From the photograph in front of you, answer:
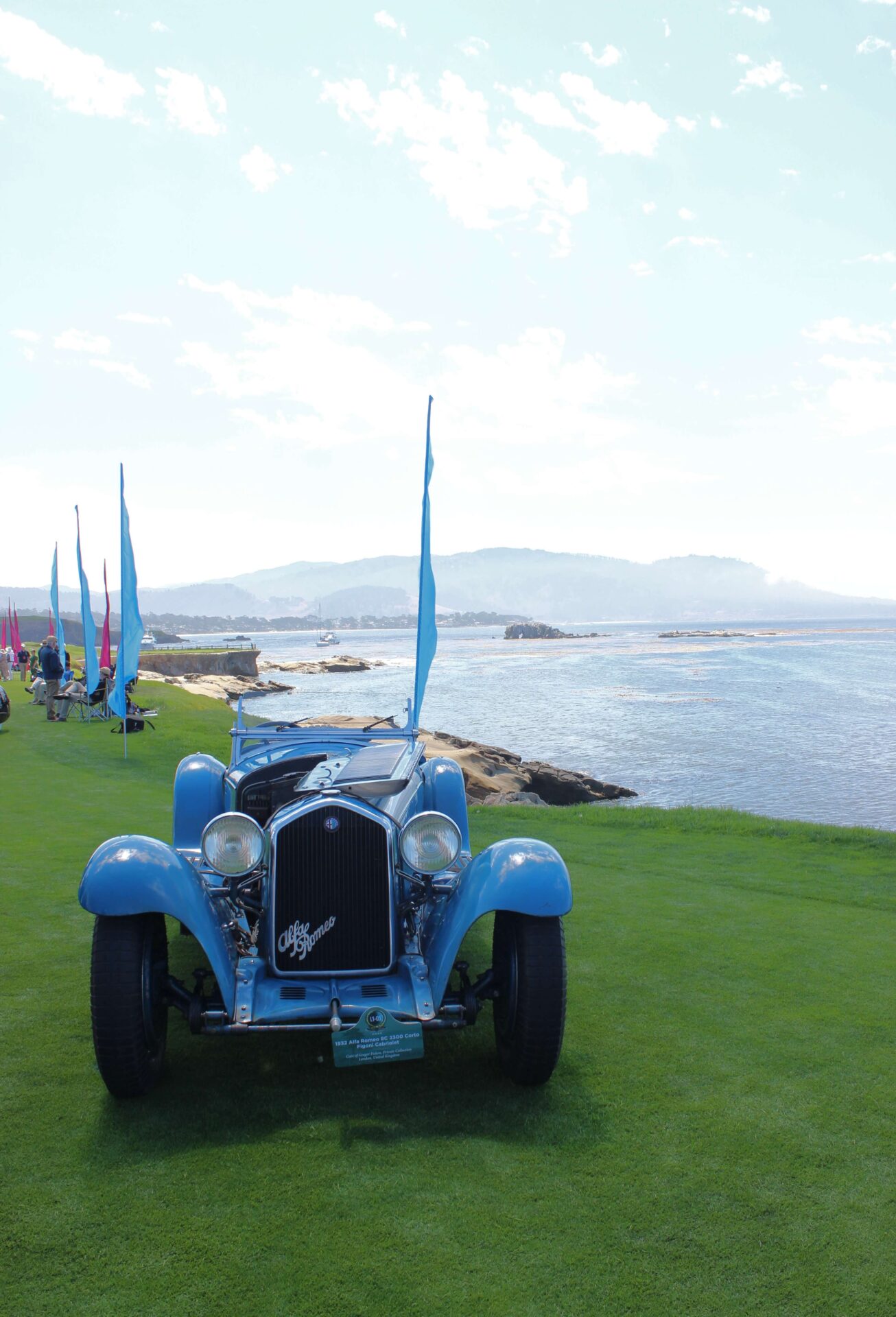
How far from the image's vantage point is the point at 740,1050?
4598mm

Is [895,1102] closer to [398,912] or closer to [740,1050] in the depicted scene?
[740,1050]

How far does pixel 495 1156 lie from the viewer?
3631mm

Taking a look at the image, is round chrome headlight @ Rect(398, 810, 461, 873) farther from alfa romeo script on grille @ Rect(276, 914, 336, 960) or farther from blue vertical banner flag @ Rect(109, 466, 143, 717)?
blue vertical banner flag @ Rect(109, 466, 143, 717)

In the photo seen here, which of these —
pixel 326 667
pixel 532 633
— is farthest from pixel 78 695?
pixel 532 633

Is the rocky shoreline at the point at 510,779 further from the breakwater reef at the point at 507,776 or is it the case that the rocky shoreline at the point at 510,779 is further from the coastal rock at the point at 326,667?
the coastal rock at the point at 326,667

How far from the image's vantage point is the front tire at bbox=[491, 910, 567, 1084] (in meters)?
4.08

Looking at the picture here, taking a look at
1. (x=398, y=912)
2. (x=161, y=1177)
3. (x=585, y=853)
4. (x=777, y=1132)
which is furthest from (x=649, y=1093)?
(x=585, y=853)

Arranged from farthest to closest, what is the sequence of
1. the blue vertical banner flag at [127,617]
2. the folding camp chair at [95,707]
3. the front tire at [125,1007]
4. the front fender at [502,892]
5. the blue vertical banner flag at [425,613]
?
the folding camp chair at [95,707], the blue vertical banner flag at [127,617], the blue vertical banner flag at [425,613], the front fender at [502,892], the front tire at [125,1007]

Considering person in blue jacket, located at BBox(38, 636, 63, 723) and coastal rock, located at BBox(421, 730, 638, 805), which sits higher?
person in blue jacket, located at BBox(38, 636, 63, 723)

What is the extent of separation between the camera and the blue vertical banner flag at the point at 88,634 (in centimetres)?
2262

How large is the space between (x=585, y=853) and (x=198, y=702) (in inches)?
860

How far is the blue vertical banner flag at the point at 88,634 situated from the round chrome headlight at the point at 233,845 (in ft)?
62.2

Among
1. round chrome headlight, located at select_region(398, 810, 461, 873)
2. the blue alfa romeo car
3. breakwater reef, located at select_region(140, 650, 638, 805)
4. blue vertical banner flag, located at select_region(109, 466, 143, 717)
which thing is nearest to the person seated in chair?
breakwater reef, located at select_region(140, 650, 638, 805)

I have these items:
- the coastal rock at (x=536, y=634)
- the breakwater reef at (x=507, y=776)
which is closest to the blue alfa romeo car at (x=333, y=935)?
the breakwater reef at (x=507, y=776)
